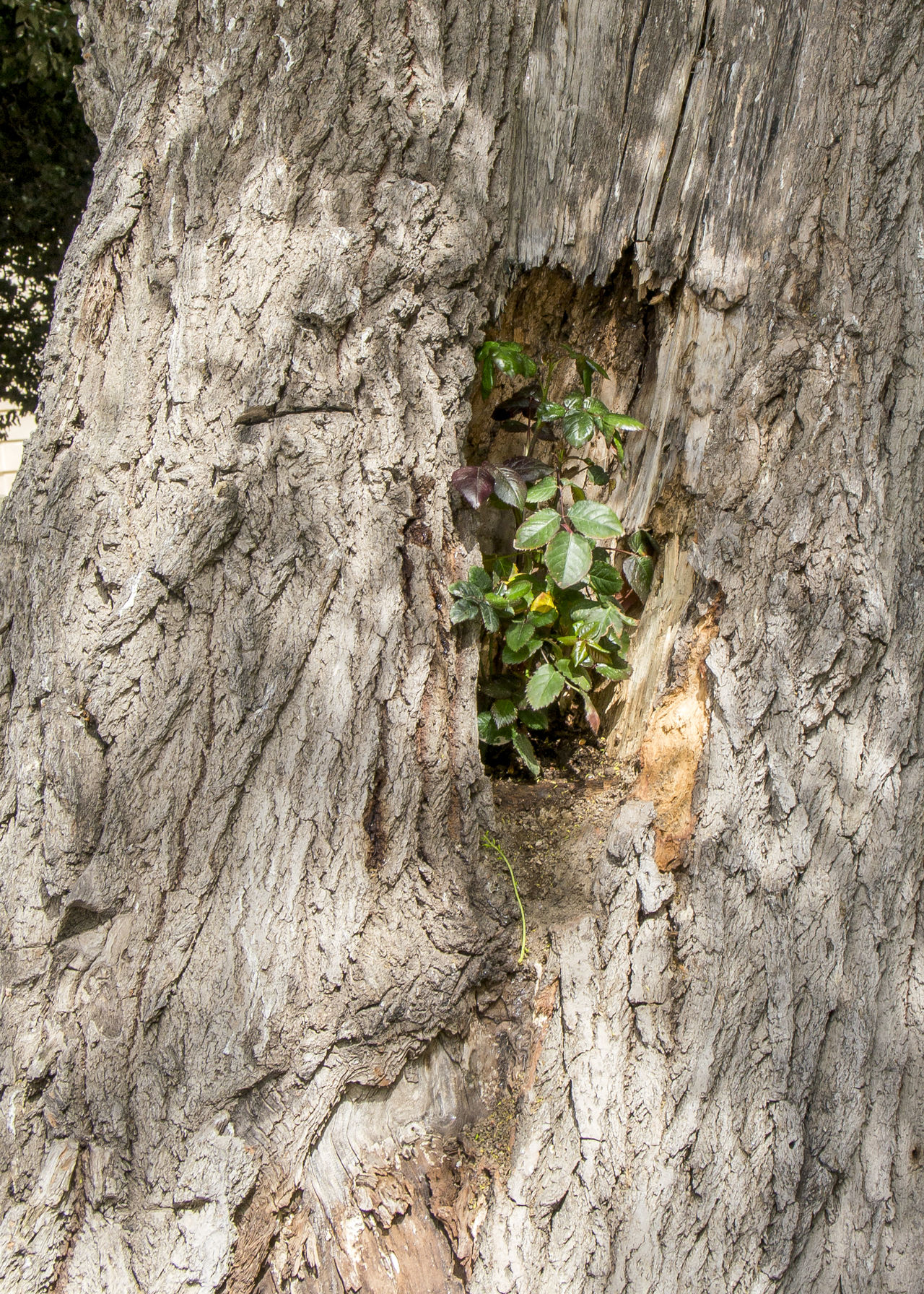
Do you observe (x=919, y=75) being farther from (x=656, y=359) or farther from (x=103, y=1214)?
(x=103, y=1214)

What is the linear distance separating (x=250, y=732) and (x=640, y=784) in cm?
76

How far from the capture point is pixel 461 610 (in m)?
1.67

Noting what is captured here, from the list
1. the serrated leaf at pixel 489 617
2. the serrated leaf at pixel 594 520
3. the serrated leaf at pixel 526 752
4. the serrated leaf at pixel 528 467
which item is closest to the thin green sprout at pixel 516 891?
the serrated leaf at pixel 526 752

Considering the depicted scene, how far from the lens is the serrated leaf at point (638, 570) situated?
1.91 meters

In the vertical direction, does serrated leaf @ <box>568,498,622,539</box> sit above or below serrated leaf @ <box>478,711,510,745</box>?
above

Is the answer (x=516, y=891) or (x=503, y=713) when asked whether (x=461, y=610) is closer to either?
(x=503, y=713)

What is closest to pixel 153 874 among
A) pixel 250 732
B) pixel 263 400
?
pixel 250 732

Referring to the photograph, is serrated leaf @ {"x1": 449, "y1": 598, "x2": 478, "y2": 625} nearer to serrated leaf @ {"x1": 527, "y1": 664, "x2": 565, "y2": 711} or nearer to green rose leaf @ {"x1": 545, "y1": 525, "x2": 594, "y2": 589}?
green rose leaf @ {"x1": 545, "y1": 525, "x2": 594, "y2": 589}

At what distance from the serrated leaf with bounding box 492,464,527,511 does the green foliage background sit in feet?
11.5

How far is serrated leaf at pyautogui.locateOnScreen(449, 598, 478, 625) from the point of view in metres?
1.67

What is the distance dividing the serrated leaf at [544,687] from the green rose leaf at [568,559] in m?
0.23

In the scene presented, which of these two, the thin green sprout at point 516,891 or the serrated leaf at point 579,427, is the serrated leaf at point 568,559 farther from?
the thin green sprout at point 516,891

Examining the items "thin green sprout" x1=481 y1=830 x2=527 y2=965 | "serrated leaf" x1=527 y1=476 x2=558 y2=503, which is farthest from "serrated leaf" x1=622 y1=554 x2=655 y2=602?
"thin green sprout" x1=481 y1=830 x2=527 y2=965

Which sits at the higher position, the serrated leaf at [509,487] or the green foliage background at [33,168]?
the green foliage background at [33,168]
